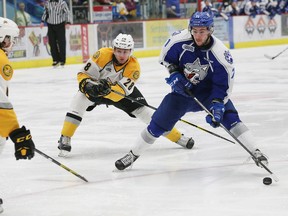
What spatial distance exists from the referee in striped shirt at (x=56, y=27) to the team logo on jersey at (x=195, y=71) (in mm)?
8618

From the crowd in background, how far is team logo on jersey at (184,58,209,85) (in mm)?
9209

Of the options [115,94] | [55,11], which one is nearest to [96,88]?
[115,94]

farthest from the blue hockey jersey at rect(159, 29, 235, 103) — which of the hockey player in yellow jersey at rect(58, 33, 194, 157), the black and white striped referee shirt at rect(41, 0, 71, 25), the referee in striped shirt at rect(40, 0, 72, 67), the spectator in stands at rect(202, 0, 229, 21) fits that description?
the spectator in stands at rect(202, 0, 229, 21)

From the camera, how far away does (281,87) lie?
9.05 meters

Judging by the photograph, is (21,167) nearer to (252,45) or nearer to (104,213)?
(104,213)

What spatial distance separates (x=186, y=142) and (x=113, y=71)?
2.40ft

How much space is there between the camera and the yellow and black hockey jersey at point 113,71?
16.9 feet

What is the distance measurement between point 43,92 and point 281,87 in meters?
2.94

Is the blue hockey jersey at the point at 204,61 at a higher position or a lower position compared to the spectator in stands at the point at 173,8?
higher

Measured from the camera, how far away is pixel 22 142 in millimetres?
3283

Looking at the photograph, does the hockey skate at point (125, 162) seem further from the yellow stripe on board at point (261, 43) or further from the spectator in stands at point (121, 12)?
the yellow stripe on board at point (261, 43)

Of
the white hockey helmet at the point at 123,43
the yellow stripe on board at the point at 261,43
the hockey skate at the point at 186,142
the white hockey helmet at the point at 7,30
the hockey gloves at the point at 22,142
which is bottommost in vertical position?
the yellow stripe on board at the point at 261,43

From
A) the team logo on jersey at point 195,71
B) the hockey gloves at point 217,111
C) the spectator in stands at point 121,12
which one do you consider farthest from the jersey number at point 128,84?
the spectator in stands at point 121,12

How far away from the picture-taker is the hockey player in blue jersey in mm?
4277
